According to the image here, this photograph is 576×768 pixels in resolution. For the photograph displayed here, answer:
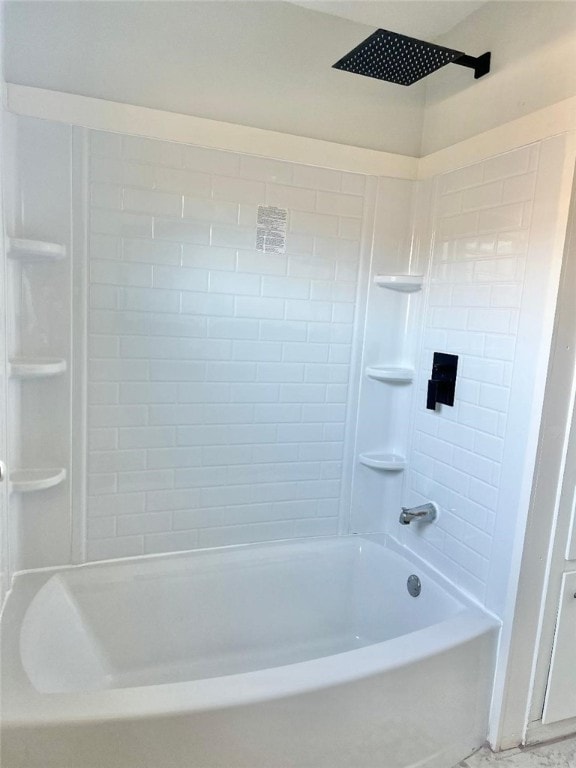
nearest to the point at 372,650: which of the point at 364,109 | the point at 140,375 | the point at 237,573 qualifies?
the point at 237,573

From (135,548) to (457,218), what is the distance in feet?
5.51

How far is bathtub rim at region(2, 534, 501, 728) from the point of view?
1181mm

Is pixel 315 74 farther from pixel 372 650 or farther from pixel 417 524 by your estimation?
pixel 372 650

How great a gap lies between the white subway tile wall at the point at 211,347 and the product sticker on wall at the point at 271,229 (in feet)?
0.08

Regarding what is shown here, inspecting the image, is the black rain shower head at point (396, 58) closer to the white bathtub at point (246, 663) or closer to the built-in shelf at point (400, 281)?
the built-in shelf at point (400, 281)

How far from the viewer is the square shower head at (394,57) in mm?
1431

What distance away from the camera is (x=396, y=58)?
1532 millimetres

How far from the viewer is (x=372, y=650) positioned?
1446mm

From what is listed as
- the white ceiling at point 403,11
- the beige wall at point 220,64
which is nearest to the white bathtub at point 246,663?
the beige wall at point 220,64

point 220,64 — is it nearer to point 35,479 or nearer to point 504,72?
point 504,72

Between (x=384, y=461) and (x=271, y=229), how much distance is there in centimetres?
103

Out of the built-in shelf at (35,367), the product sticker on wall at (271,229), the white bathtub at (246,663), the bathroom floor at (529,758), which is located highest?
the product sticker on wall at (271,229)

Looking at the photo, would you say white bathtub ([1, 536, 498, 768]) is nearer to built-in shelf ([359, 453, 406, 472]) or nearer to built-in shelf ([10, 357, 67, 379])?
built-in shelf ([359, 453, 406, 472])

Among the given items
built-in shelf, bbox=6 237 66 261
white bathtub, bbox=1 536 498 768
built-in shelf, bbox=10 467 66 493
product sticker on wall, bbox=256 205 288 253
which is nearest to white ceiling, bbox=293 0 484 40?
product sticker on wall, bbox=256 205 288 253
